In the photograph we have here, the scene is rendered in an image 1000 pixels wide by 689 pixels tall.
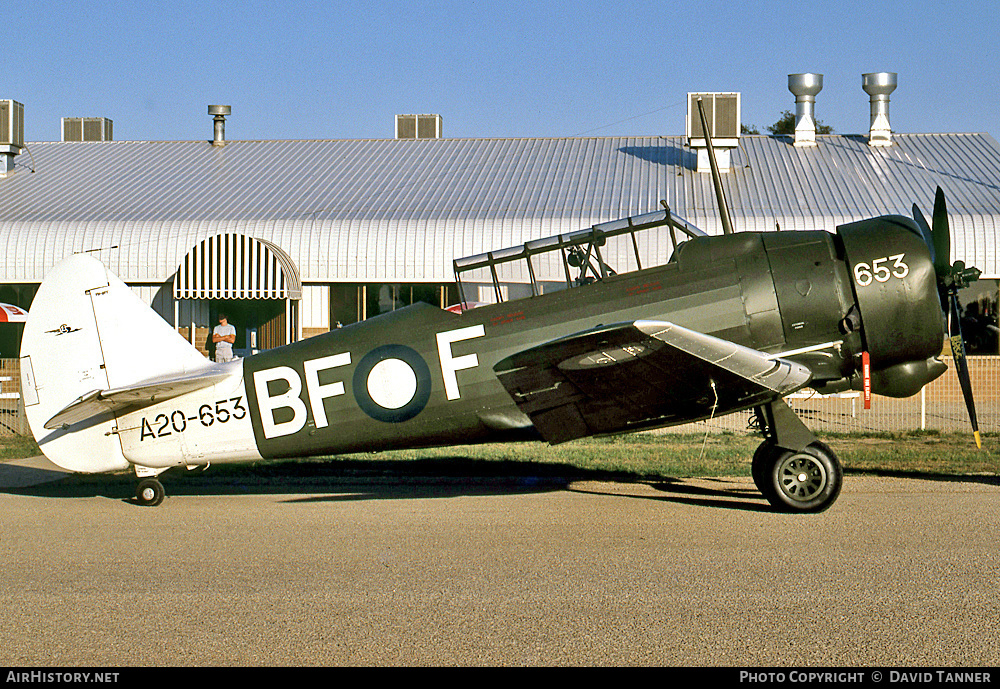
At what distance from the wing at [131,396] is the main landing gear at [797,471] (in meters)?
4.82

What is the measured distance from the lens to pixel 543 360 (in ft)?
24.3

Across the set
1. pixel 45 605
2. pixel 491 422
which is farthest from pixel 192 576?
pixel 491 422

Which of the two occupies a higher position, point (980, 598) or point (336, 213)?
point (336, 213)

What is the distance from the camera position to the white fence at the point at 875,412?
14.8 metres

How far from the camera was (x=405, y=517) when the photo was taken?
8023mm

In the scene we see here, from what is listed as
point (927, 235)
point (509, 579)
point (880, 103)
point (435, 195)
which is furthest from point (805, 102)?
point (509, 579)

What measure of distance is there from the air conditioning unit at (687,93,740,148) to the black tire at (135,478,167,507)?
65.2ft

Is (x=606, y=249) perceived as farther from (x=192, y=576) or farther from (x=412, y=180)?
(x=412, y=180)

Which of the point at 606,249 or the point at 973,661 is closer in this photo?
the point at 973,661

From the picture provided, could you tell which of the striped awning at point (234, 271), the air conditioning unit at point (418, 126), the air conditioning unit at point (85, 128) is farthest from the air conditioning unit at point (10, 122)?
the air conditioning unit at point (418, 126)

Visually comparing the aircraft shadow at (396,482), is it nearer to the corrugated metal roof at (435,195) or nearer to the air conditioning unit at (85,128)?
the corrugated metal roof at (435,195)

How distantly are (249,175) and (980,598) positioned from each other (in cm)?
2545

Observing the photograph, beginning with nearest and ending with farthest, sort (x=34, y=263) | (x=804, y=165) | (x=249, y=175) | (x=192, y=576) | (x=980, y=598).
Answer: (x=980, y=598), (x=192, y=576), (x=34, y=263), (x=804, y=165), (x=249, y=175)

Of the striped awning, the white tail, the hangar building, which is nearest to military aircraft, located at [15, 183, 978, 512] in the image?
the white tail
